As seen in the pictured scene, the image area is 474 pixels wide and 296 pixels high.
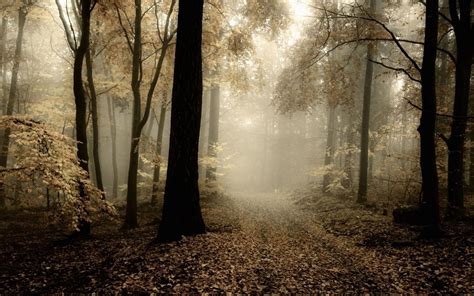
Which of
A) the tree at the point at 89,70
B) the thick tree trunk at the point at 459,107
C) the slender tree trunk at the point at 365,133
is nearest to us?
the tree at the point at 89,70

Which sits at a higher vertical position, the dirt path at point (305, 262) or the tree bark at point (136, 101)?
the tree bark at point (136, 101)

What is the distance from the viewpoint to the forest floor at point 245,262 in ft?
17.0

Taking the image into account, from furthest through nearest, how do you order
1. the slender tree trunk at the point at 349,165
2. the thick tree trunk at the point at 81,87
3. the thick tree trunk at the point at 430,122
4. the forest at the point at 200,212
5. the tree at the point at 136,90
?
the slender tree trunk at the point at 349,165 < the tree at the point at 136,90 < the thick tree trunk at the point at 81,87 < the thick tree trunk at the point at 430,122 < the forest at the point at 200,212

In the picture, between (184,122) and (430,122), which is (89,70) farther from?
(430,122)

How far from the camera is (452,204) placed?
30.0ft

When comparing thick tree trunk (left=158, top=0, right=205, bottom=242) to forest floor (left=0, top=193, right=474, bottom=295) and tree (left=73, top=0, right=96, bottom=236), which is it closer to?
forest floor (left=0, top=193, right=474, bottom=295)

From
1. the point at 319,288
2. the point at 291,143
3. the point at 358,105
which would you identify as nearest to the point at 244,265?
the point at 319,288

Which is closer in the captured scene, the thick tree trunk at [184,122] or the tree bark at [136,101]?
the thick tree trunk at [184,122]

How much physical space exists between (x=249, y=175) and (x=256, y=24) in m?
41.4

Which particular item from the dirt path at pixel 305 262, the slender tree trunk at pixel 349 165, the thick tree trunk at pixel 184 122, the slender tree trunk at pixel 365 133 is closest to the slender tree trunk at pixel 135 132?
the thick tree trunk at pixel 184 122

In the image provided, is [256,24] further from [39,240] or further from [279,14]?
[39,240]

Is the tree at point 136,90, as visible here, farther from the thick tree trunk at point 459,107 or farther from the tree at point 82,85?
the thick tree trunk at point 459,107

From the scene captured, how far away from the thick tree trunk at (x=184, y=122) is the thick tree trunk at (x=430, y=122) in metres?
5.40

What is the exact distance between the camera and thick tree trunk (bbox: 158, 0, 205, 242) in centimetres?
707
